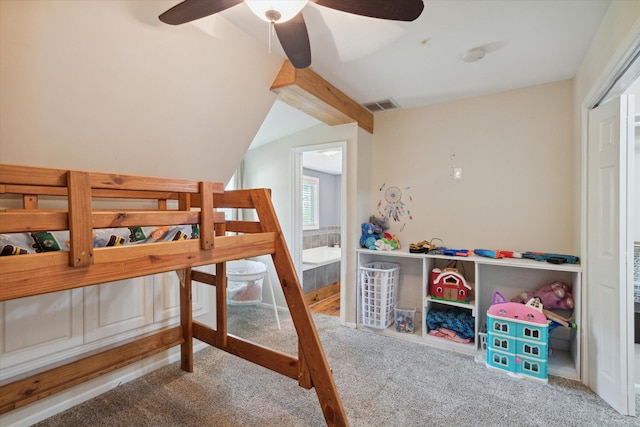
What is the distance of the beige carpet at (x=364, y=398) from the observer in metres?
1.74

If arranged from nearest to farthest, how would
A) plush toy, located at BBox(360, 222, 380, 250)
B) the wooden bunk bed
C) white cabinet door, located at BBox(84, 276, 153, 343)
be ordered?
1. the wooden bunk bed
2. white cabinet door, located at BBox(84, 276, 153, 343)
3. plush toy, located at BBox(360, 222, 380, 250)

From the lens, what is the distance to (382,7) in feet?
3.90

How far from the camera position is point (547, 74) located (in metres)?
2.40

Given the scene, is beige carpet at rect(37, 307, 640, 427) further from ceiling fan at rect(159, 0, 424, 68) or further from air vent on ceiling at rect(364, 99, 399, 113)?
air vent on ceiling at rect(364, 99, 399, 113)

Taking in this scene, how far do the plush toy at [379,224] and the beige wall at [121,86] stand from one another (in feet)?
5.75

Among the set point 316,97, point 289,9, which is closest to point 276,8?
point 289,9

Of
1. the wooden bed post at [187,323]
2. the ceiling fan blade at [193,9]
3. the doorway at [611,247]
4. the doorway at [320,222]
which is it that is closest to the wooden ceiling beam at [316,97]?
the doorway at [320,222]

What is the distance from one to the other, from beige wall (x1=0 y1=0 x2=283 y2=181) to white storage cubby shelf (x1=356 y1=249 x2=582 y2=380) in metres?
1.90

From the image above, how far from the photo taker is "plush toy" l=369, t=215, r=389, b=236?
10.6 ft

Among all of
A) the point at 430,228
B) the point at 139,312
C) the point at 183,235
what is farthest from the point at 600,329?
the point at 139,312

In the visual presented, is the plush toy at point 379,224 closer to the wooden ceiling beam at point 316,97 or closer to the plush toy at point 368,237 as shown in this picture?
the plush toy at point 368,237

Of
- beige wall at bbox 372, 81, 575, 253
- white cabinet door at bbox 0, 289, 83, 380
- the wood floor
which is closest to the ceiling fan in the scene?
white cabinet door at bbox 0, 289, 83, 380

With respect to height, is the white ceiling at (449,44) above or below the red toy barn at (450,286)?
above

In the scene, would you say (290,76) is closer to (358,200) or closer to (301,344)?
(358,200)
